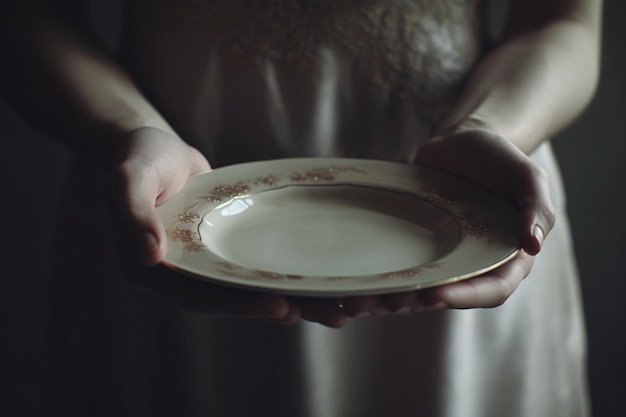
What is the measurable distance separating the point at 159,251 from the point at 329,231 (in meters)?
0.19

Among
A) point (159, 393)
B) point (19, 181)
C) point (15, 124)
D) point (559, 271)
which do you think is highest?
point (15, 124)

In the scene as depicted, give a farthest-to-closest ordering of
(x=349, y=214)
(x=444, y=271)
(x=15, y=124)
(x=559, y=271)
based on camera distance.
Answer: (x=15, y=124) → (x=559, y=271) → (x=349, y=214) → (x=444, y=271)

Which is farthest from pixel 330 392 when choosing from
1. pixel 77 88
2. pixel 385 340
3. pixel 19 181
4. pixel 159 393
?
pixel 19 181

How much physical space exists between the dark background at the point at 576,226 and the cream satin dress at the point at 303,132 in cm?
60

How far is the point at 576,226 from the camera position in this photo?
5.01 feet

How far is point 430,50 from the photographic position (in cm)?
84

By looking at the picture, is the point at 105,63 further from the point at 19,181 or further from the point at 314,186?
the point at 19,181

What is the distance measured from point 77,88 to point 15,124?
606 mm

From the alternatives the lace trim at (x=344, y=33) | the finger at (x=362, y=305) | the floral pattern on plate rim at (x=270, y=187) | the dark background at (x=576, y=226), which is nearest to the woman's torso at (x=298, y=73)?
the lace trim at (x=344, y=33)

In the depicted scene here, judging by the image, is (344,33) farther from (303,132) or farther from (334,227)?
(334,227)

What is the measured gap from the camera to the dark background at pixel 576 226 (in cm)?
136

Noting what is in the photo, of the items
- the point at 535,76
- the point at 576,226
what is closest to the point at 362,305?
the point at 535,76

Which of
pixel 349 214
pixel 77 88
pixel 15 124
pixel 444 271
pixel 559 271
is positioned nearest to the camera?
pixel 444 271

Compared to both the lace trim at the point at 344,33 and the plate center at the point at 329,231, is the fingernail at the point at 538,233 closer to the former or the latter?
the plate center at the point at 329,231
